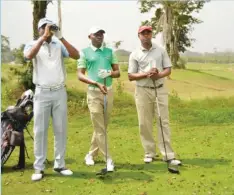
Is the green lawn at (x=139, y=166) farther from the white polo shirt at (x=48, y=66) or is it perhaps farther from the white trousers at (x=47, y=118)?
the white polo shirt at (x=48, y=66)

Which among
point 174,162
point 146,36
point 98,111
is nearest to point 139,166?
point 174,162

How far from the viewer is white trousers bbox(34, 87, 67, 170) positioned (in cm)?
640

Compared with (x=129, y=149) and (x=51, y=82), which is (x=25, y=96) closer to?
(x=51, y=82)

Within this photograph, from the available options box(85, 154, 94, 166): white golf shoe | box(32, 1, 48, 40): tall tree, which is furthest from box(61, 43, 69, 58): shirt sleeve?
box(32, 1, 48, 40): tall tree

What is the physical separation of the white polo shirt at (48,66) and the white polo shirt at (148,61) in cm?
130

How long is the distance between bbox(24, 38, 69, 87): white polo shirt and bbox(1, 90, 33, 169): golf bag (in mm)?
921

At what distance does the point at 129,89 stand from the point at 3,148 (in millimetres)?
15072

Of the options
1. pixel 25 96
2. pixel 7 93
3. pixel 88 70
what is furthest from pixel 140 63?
pixel 7 93

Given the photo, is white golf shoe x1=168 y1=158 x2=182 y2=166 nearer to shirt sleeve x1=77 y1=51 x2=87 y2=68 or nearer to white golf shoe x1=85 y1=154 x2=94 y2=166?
white golf shoe x1=85 y1=154 x2=94 y2=166

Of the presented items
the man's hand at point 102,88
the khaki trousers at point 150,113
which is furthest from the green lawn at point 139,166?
the man's hand at point 102,88

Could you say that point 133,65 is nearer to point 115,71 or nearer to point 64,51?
point 115,71

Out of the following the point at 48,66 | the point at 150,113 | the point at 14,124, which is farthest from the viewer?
the point at 150,113

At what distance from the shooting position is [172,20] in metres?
35.0

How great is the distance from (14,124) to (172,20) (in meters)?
29.2
